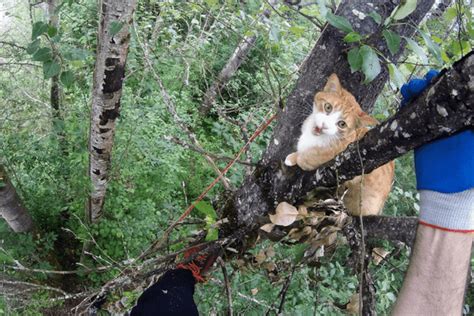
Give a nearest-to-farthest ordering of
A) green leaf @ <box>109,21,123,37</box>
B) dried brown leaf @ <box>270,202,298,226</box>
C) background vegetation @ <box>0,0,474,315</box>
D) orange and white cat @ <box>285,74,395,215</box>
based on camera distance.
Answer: dried brown leaf @ <box>270,202,298,226</box>
green leaf @ <box>109,21,123,37</box>
orange and white cat @ <box>285,74,395,215</box>
background vegetation @ <box>0,0,474,315</box>

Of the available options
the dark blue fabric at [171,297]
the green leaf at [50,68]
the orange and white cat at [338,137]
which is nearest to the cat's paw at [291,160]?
the orange and white cat at [338,137]

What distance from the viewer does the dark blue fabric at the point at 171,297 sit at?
5.43 ft

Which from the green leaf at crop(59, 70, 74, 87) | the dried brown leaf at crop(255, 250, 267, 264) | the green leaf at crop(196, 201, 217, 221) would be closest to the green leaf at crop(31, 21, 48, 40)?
the green leaf at crop(59, 70, 74, 87)

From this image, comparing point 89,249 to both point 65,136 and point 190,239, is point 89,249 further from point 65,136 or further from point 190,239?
point 190,239

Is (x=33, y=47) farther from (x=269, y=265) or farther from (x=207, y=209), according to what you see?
(x=269, y=265)

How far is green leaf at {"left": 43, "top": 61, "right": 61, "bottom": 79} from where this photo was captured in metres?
1.66

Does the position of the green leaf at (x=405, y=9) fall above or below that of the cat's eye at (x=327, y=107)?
above

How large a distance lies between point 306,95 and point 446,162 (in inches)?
31.6

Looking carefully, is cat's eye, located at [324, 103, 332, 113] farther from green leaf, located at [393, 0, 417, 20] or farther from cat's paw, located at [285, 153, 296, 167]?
green leaf, located at [393, 0, 417, 20]

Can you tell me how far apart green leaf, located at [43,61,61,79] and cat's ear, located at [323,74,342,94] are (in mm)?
1164

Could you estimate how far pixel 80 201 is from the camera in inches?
131

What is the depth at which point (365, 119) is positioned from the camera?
1.70 meters

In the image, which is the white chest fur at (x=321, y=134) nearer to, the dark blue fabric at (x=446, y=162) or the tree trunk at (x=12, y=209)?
the dark blue fabric at (x=446, y=162)

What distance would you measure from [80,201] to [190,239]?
1.83 metres
